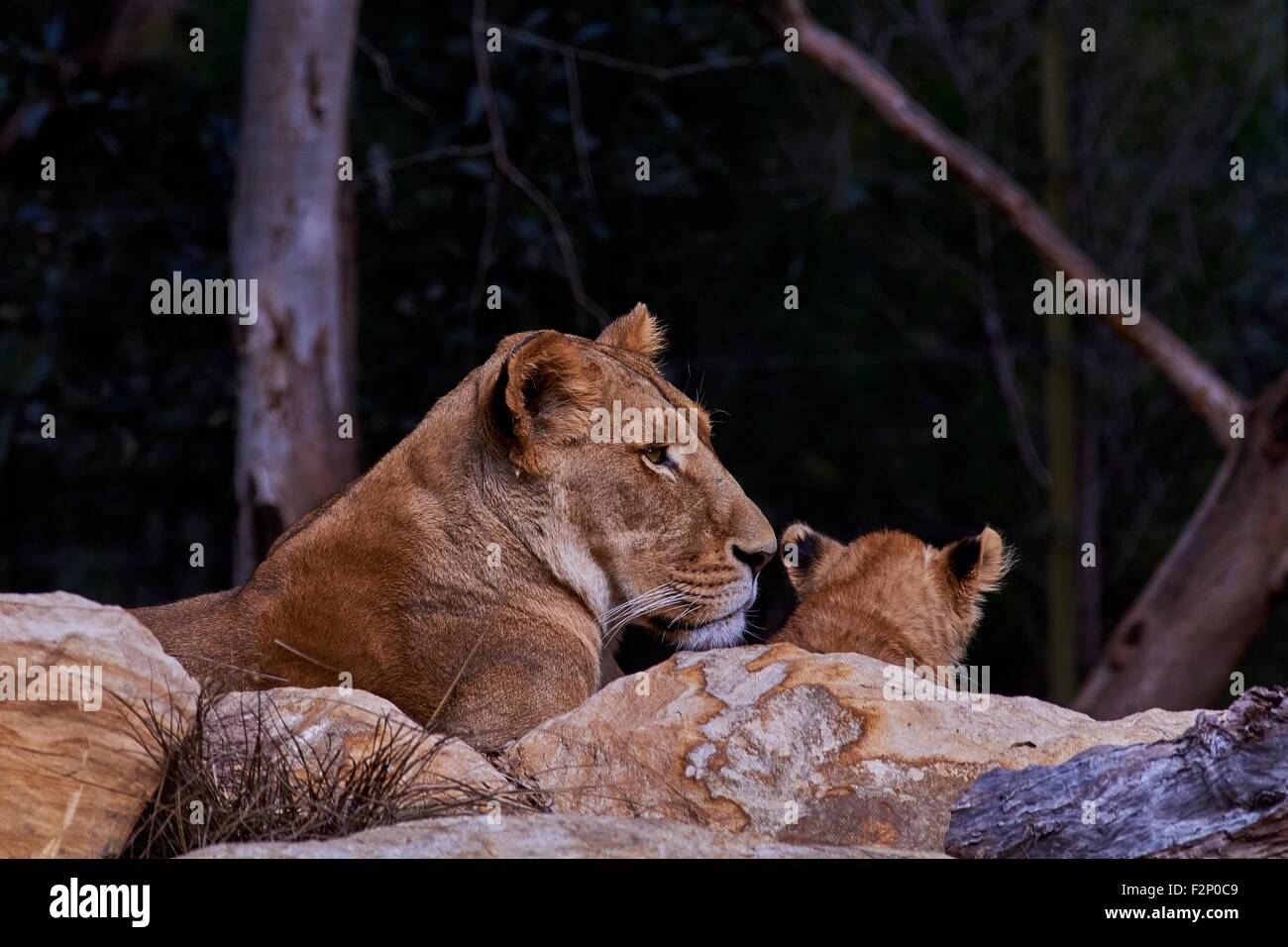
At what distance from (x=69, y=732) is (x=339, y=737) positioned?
74cm

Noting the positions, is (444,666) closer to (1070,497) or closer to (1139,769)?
(1139,769)

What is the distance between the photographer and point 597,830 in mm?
3512

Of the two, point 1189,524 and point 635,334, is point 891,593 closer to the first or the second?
point 635,334

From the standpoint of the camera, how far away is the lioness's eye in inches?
189

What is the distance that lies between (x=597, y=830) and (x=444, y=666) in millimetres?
1265

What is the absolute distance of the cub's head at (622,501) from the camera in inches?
186

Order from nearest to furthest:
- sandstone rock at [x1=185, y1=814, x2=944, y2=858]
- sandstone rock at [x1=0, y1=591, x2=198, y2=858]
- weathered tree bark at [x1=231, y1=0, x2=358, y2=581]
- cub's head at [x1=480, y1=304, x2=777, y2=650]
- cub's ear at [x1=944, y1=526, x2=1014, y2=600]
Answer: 1. sandstone rock at [x1=185, y1=814, x2=944, y2=858]
2. sandstone rock at [x1=0, y1=591, x2=198, y2=858]
3. cub's head at [x1=480, y1=304, x2=777, y2=650]
4. cub's ear at [x1=944, y1=526, x2=1014, y2=600]
5. weathered tree bark at [x1=231, y1=0, x2=358, y2=581]

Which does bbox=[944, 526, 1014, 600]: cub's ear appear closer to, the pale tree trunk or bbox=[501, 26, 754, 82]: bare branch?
bbox=[501, 26, 754, 82]: bare branch

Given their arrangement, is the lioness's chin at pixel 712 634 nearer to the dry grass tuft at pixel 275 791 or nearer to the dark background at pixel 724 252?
the dry grass tuft at pixel 275 791

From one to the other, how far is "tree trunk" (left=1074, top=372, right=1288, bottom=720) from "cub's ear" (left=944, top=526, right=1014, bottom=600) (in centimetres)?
293

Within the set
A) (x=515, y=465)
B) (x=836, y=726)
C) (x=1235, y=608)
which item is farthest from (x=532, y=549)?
(x=1235, y=608)

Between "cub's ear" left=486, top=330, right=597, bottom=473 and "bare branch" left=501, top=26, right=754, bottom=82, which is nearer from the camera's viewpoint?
"cub's ear" left=486, top=330, right=597, bottom=473

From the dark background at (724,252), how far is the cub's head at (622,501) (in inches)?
151

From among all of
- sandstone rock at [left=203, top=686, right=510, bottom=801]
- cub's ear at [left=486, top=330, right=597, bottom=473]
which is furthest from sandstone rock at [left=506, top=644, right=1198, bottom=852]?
cub's ear at [left=486, top=330, right=597, bottom=473]
